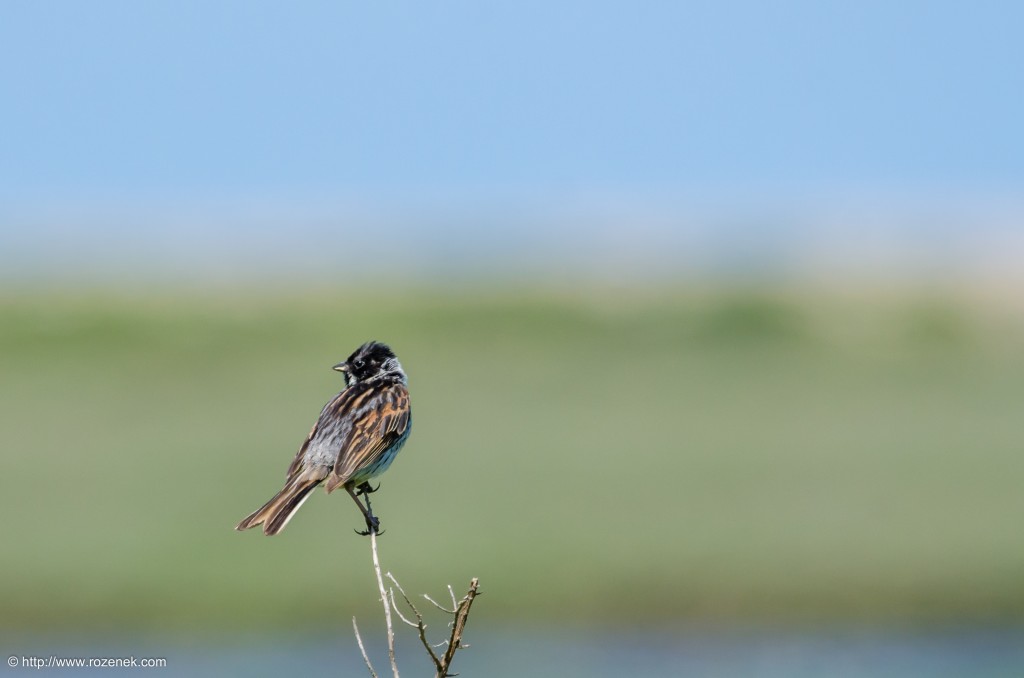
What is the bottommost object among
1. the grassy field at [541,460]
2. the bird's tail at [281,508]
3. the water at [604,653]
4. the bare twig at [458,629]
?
the bare twig at [458,629]

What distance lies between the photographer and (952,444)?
26172 millimetres

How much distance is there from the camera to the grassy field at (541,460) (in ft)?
62.6

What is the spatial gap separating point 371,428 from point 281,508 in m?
0.69

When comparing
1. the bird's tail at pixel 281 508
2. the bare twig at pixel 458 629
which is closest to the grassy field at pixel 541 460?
the bird's tail at pixel 281 508

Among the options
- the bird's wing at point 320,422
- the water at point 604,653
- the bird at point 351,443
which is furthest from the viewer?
the water at point 604,653

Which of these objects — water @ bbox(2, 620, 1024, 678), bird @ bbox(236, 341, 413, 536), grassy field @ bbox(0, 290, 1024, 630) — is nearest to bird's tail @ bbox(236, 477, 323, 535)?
bird @ bbox(236, 341, 413, 536)

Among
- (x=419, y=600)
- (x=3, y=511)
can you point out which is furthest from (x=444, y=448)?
(x=419, y=600)

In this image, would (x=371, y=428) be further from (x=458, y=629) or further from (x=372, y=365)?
(x=458, y=629)

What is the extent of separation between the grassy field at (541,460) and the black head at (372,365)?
9.92 metres

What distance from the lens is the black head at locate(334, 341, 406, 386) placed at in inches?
340

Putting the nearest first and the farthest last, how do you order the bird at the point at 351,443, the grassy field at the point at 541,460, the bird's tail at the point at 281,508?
the bird's tail at the point at 281,508 < the bird at the point at 351,443 < the grassy field at the point at 541,460

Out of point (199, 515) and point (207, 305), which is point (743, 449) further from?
point (207, 305)

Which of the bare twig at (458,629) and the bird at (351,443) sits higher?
the bird at (351,443)

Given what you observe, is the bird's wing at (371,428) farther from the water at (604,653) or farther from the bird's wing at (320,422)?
the water at (604,653)
